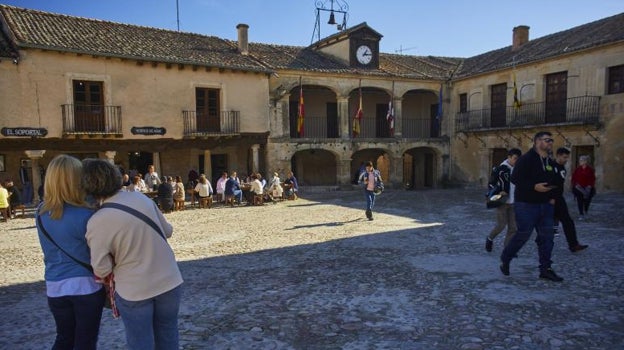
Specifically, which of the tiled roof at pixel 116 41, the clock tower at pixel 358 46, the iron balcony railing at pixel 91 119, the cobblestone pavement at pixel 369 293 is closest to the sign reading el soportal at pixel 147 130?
the iron balcony railing at pixel 91 119

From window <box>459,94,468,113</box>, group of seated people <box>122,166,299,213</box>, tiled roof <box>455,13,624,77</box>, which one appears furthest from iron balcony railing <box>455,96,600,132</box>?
group of seated people <box>122,166,299,213</box>

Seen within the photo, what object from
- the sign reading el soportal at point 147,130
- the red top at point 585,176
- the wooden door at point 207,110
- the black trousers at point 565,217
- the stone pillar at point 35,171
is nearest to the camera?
the black trousers at point 565,217

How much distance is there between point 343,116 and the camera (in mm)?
21516

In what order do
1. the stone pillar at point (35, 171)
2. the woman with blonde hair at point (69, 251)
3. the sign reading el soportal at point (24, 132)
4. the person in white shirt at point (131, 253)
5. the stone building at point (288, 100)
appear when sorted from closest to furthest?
1. the person in white shirt at point (131, 253)
2. the woman with blonde hair at point (69, 251)
3. the sign reading el soportal at point (24, 132)
4. the stone pillar at point (35, 171)
5. the stone building at point (288, 100)

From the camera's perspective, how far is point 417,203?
1534 centimetres

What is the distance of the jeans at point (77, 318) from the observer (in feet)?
8.07

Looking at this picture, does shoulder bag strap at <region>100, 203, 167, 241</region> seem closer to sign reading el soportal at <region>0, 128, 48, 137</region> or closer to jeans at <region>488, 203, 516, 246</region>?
jeans at <region>488, 203, 516, 246</region>

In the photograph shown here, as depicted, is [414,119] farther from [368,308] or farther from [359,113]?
[368,308]

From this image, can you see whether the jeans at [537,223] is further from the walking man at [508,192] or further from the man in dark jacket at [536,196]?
the walking man at [508,192]

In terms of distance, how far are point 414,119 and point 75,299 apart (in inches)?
919

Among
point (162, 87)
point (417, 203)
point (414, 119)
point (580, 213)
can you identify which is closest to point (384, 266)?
point (580, 213)

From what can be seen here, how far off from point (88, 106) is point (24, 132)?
89.2 inches

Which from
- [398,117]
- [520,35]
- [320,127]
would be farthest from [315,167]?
[520,35]

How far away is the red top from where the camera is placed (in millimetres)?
10336
